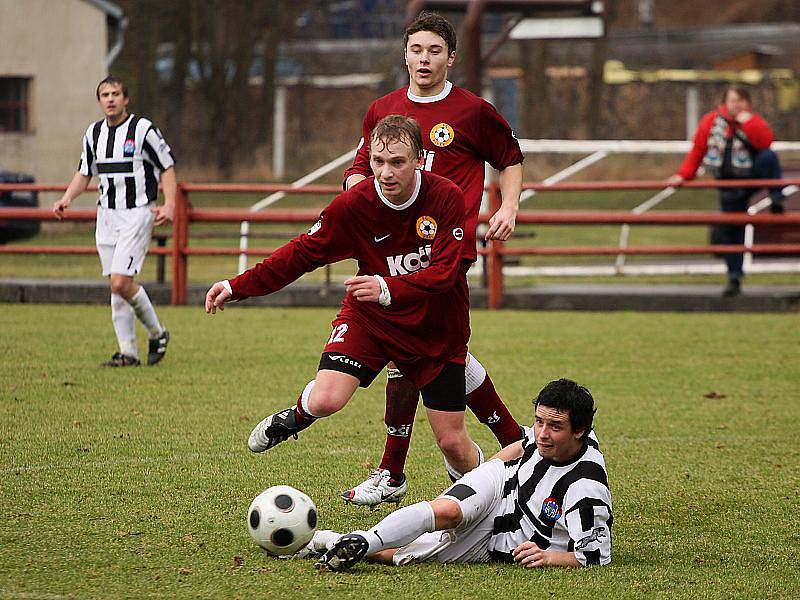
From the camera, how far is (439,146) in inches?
223

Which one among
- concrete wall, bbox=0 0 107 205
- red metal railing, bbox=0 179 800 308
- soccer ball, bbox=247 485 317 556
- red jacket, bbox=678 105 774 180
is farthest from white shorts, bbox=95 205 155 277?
concrete wall, bbox=0 0 107 205

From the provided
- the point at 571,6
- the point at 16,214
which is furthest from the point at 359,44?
the point at 16,214

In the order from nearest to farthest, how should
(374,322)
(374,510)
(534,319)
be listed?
(374,322), (374,510), (534,319)

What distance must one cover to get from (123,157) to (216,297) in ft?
15.5

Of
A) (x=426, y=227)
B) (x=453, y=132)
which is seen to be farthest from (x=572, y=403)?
(x=453, y=132)

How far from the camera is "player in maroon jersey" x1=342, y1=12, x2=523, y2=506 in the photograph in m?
5.59

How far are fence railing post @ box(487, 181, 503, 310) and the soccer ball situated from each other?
904 centimetres

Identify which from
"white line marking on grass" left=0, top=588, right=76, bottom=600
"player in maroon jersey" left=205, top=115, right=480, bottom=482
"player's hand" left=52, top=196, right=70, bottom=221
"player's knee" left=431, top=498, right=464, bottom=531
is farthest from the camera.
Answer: "player's hand" left=52, top=196, right=70, bottom=221

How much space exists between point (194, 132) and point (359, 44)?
6424 mm

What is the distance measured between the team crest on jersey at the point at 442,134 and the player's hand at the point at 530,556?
1.82 meters

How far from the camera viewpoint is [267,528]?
4.65 m

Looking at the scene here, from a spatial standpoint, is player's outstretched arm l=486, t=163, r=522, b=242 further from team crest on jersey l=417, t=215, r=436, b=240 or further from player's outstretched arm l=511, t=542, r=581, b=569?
player's outstretched arm l=511, t=542, r=581, b=569

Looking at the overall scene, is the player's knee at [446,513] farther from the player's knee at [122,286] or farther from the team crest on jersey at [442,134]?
the player's knee at [122,286]

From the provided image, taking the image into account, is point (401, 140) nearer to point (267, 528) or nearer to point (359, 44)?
point (267, 528)
